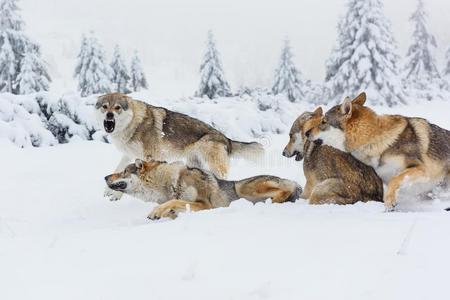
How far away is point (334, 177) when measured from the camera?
246 inches

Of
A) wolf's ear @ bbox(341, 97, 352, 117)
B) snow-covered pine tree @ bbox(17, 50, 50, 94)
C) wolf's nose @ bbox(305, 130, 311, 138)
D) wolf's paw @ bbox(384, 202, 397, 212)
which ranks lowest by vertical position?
snow-covered pine tree @ bbox(17, 50, 50, 94)

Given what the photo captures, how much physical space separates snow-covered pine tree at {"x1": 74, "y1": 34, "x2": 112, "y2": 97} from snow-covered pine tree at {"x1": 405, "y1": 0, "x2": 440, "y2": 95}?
3100 cm

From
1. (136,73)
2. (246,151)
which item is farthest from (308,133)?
(136,73)

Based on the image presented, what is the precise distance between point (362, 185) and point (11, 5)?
37.2 meters

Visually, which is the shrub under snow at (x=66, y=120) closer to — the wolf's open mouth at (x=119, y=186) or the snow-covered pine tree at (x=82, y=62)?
the wolf's open mouth at (x=119, y=186)

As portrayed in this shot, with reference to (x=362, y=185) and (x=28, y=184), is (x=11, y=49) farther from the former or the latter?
(x=362, y=185)

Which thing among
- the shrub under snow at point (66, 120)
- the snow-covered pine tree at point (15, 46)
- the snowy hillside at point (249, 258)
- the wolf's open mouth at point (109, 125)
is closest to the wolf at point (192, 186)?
the snowy hillside at point (249, 258)

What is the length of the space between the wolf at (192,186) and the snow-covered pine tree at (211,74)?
40.3 m

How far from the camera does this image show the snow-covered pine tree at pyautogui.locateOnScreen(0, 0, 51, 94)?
36406 millimetres

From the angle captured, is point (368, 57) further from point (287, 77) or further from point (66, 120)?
point (66, 120)

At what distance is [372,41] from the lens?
34.2 meters

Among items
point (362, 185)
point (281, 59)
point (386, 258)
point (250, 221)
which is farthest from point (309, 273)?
point (281, 59)

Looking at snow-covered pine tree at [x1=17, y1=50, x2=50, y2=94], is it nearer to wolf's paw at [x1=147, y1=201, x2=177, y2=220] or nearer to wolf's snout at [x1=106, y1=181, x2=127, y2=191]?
wolf's snout at [x1=106, y1=181, x2=127, y2=191]

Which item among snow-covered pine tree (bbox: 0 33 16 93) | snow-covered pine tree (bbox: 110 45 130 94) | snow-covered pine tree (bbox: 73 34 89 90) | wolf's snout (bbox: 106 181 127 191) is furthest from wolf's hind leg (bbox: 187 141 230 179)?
snow-covered pine tree (bbox: 110 45 130 94)
